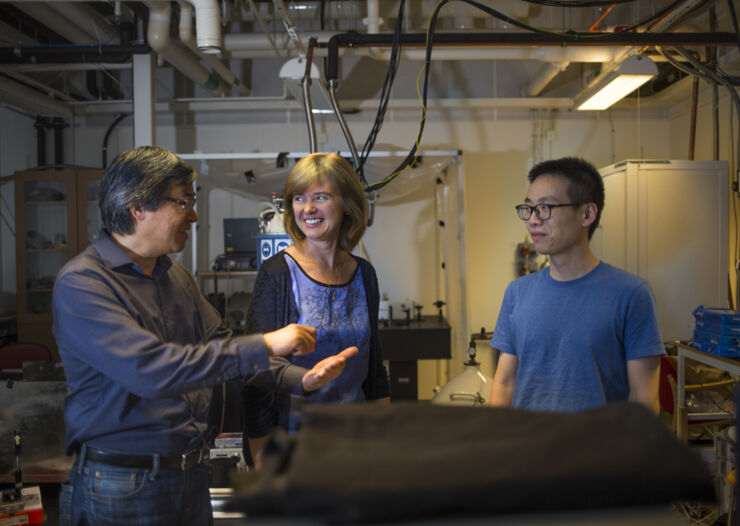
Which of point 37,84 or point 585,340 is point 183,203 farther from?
point 37,84

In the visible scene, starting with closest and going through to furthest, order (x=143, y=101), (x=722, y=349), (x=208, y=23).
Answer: (x=208, y=23), (x=722, y=349), (x=143, y=101)

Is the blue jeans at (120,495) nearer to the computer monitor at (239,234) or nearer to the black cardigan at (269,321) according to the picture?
the black cardigan at (269,321)

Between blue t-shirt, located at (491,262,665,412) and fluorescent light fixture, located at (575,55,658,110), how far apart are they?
78.1 inches

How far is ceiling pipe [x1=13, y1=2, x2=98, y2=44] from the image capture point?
3.47m

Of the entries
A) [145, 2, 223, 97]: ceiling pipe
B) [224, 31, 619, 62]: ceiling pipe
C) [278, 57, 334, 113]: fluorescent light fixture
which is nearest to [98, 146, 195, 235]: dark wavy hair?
[278, 57, 334, 113]: fluorescent light fixture

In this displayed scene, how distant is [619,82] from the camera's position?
3275 millimetres

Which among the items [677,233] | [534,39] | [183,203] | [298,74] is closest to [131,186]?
[183,203]

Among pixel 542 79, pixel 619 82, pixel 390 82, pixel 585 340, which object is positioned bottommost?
pixel 585 340

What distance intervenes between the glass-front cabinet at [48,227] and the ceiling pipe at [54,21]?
45.3 inches

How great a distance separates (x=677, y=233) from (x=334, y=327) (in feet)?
11.0

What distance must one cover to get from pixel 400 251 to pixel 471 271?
2.28ft

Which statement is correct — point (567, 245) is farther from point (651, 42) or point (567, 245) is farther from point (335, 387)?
point (651, 42)

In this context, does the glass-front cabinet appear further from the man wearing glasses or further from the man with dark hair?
the man wearing glasses

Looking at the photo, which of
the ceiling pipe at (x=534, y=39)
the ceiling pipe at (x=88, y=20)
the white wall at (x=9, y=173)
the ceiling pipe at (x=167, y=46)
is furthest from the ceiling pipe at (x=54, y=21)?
the ceiling pipe at (x=534, y=39)
